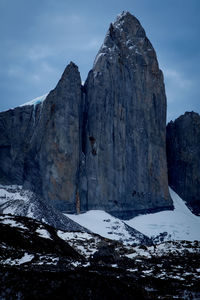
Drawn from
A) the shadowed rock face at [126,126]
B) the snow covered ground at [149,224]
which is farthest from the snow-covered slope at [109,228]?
the shadowed rock face at [126,126]

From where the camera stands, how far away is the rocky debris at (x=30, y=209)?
27.5 m

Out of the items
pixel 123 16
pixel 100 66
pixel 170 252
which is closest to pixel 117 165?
pixel 100 66

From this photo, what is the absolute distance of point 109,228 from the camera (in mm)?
38750

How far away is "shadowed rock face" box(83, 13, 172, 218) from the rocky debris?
1697 centimetres

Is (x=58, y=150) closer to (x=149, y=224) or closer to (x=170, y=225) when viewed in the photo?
(x=149, y=224)

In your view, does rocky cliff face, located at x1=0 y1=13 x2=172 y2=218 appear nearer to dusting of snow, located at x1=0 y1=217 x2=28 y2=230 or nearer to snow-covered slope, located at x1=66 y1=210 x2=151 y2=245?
snow-covered slope, located at x1=66 y1=210 x2=151 y2=245

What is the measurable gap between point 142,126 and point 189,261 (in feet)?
144

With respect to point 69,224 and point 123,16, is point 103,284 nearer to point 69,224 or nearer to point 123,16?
point 69,224

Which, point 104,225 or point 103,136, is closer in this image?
point 104,225

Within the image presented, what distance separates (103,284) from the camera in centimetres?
770

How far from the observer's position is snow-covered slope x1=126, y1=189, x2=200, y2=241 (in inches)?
1801

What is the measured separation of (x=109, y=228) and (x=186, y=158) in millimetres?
32742

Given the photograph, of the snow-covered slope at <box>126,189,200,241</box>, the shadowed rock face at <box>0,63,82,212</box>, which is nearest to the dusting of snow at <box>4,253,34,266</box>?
the shadowed rock face at <box>0,63,82,212</box>

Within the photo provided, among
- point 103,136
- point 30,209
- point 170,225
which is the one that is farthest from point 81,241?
point 170,225
